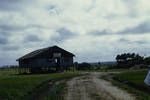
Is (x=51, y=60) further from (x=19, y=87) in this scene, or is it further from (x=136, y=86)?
(x=136, y=86)

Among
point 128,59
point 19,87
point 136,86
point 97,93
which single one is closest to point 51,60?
point 128,59

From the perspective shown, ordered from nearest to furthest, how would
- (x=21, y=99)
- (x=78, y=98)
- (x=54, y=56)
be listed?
(x=78, y=98), (x=21, y=99), (x=54, y=56)

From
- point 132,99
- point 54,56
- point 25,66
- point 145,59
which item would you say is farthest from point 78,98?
point 145,59

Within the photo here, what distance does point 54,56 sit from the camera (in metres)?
84.9

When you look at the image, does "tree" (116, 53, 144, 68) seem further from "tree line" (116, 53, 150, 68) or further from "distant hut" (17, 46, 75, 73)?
"distant hut" (17, 46, 75, 73)

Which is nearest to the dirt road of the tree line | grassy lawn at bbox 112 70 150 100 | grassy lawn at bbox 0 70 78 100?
grassy lawn at bbox 112 70 150 100

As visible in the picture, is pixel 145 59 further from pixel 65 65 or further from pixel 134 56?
pixel 65 65

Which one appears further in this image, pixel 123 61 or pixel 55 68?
pixel 123 61

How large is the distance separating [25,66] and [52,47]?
9271 millimetres

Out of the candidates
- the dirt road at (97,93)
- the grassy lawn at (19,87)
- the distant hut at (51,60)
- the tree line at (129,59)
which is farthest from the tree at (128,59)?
the dirt road at (97,93)

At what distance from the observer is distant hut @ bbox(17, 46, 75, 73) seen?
85.2 meters

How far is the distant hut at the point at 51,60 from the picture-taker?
85.2 m

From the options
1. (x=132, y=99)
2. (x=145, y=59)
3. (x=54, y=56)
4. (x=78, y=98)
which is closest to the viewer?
(x=132, y=99)

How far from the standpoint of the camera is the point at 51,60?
85750 mm
